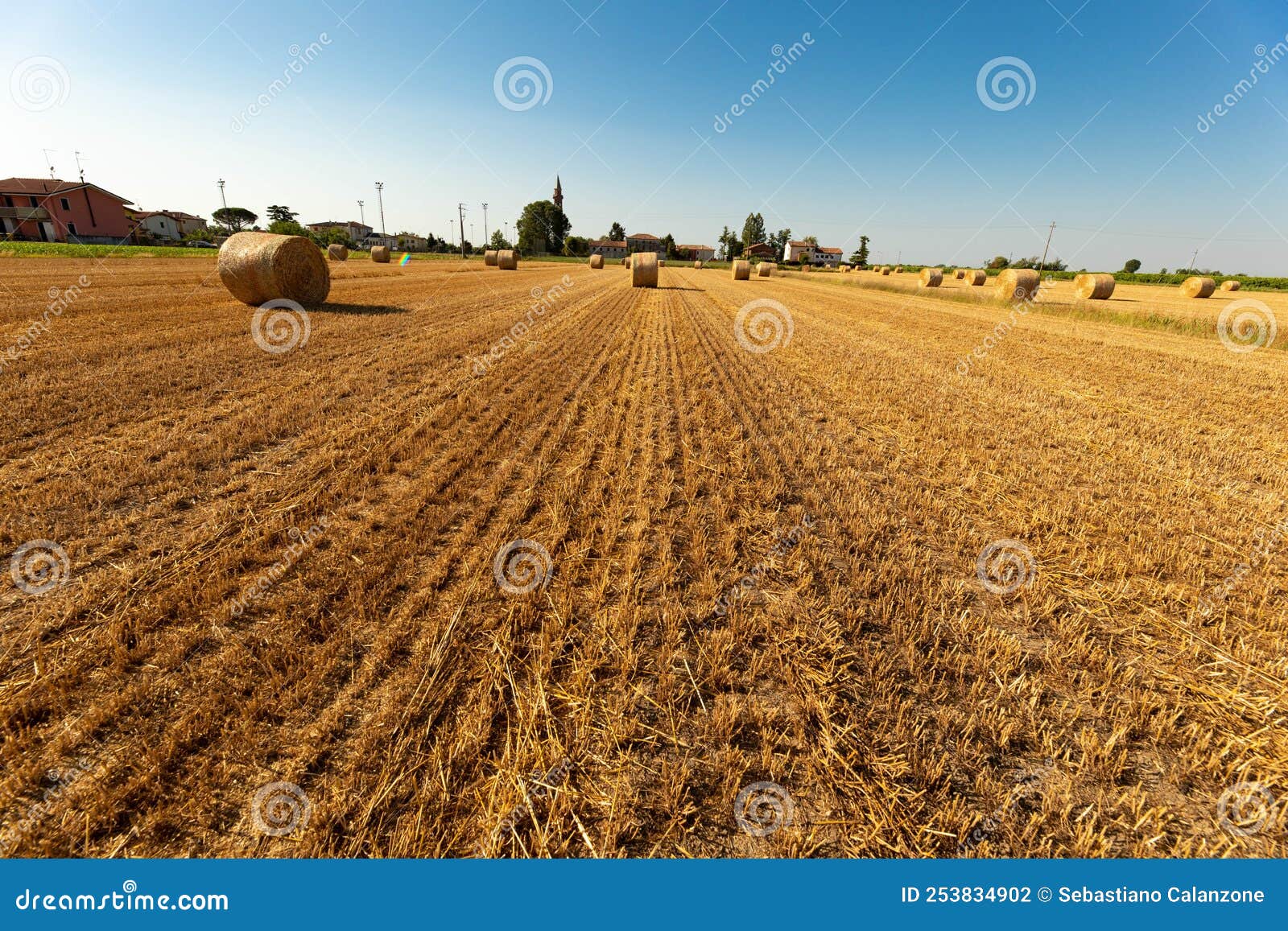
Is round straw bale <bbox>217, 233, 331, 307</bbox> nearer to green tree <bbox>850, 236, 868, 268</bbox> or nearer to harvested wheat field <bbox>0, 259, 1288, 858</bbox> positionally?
harvested wheat field <bbox>0, 259, 1288, 858</bbox>

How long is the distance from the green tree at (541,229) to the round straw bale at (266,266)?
103 m

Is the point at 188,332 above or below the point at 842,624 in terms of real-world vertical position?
above

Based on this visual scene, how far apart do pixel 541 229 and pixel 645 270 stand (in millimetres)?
93493

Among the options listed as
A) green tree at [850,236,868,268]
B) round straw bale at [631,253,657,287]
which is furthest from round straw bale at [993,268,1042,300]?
green tree at [850,236,868,268]

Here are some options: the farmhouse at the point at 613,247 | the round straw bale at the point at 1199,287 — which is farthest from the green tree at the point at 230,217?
the round straw bale at the point at 1199,287

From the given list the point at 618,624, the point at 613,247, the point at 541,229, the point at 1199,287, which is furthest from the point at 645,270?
the point at 613,247

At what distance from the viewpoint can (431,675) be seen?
2822mm

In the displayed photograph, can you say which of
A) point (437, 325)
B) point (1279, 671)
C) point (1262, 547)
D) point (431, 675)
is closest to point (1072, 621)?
point (1279, 671)

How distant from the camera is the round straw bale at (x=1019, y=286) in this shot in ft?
93.7

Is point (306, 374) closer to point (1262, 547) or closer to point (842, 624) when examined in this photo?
point (842, 624)

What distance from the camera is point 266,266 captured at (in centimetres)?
1389

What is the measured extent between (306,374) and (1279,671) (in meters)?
11.6

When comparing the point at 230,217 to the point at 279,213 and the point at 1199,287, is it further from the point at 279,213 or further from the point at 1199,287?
the point at 1199,287

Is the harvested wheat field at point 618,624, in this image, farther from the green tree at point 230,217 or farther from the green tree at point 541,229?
the green tree at point 230,217
